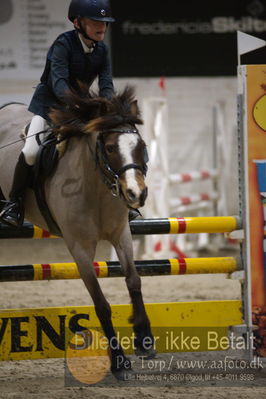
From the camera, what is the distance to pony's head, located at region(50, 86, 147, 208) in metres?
3.17

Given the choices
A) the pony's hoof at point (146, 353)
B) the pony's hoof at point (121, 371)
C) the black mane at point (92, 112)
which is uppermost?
the black mane at point (92, 112)

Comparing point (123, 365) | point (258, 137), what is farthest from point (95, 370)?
point (258, 137)

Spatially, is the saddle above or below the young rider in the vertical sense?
below

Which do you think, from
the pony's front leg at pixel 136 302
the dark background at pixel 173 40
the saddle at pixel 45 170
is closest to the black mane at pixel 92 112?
the saddle at pixel 45 170

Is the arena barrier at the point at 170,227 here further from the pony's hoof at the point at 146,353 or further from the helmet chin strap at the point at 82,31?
the helmet chin strap at the point at 82,31

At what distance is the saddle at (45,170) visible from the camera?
3697 millimetres

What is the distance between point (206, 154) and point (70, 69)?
7828 millimetres

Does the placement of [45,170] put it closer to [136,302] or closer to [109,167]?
[109,167]

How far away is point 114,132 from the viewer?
3.36 meters

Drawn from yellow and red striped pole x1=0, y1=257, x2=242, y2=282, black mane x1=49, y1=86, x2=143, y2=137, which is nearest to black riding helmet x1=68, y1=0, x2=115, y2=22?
black mane x1=49, y1=86, x2=143, y2=137

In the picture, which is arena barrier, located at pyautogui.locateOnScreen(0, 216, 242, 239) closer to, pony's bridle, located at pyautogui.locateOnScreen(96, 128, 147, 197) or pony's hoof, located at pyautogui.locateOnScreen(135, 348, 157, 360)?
pony's bridle, located at pyautogui.locateOnScreen(96, 128, 147, 197)

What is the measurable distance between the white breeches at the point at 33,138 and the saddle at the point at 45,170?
3 centimetres

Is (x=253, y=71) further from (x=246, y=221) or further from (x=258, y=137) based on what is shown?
(x=246, y=221)

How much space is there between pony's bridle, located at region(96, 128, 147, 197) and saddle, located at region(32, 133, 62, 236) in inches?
13.2
